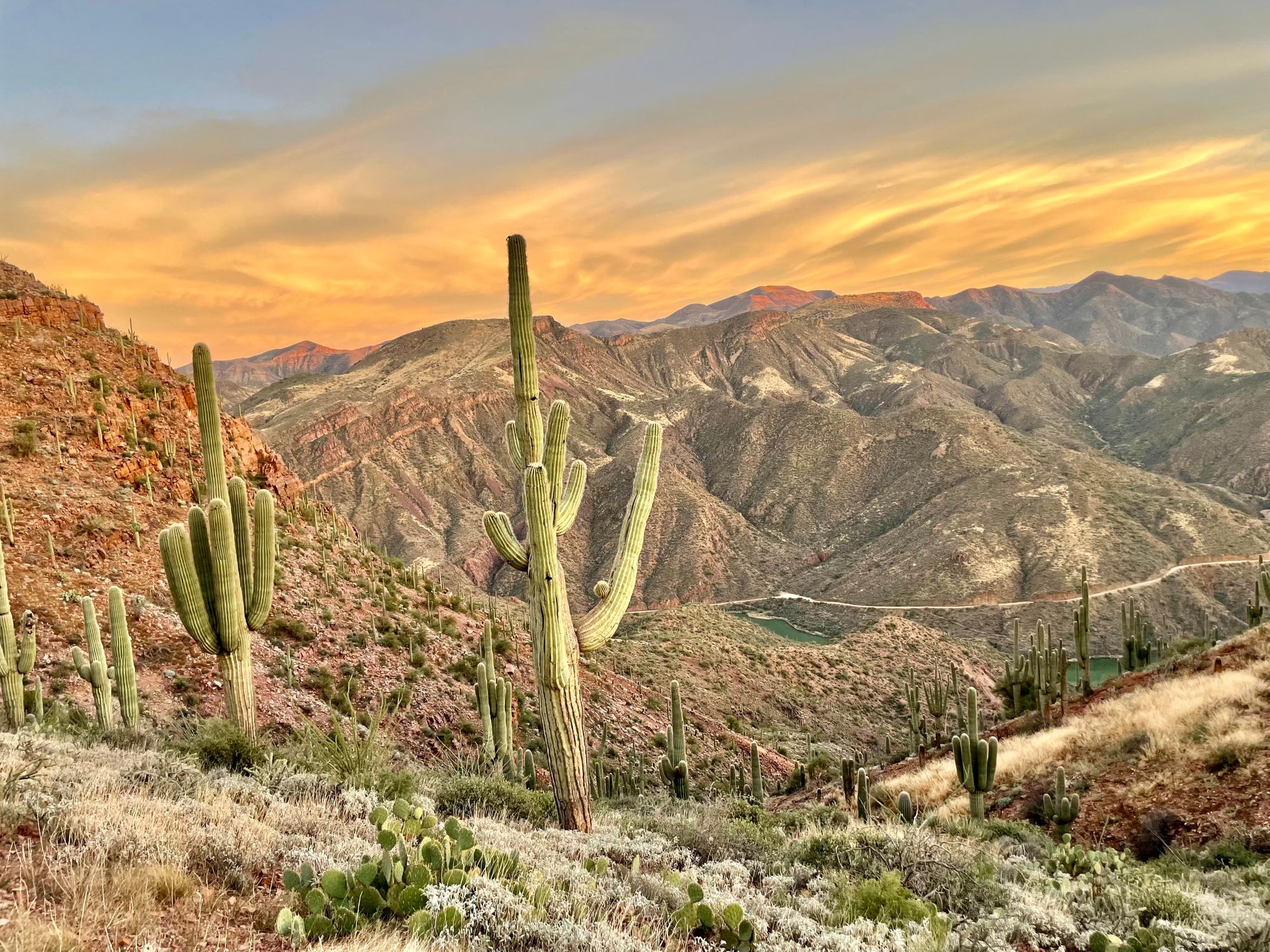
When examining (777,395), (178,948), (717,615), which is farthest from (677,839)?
(777,395)

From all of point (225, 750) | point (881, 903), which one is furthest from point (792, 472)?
point (881, 903)

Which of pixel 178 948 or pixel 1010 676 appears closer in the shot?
pixel 178 948

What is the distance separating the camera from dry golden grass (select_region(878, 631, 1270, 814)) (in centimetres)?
1148

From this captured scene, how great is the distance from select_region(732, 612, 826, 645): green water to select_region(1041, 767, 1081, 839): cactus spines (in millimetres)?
41813

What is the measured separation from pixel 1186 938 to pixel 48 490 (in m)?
20.5

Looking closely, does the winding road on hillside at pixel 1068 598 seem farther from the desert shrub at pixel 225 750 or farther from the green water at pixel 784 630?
the desert shrub at pixel 225 750

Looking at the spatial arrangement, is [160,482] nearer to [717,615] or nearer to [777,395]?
[717,615]

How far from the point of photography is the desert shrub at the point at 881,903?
4.97 m

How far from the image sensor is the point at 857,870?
611cm

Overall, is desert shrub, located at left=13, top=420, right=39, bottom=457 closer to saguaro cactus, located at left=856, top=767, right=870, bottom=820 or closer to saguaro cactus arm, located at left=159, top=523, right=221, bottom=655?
saguaro cactus arm, located at left=159, top=523, right=221, bottom=655

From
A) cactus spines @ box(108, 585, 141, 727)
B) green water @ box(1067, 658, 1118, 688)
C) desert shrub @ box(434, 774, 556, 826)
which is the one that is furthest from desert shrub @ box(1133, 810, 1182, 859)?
green water @ box(1067, 658, 1118, 688)

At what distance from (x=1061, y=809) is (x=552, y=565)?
9.02 meters

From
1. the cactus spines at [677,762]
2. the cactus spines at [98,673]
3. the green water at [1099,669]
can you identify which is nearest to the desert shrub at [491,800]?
the cactus spines at [677,762]

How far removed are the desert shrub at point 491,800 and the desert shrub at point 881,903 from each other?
3226 millimetres
